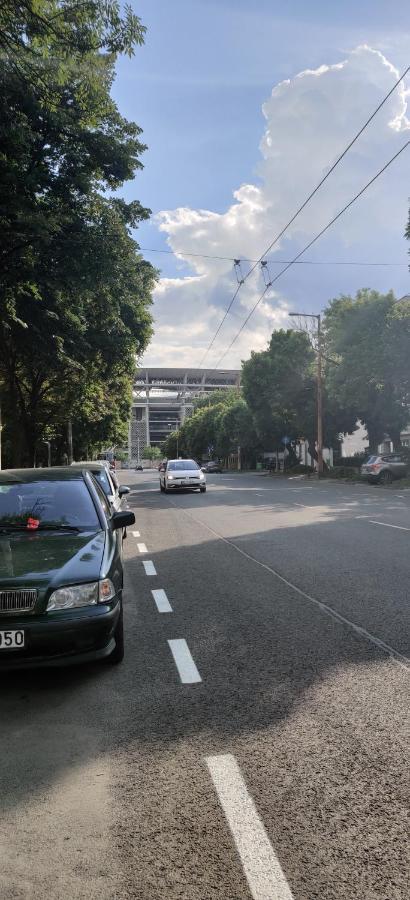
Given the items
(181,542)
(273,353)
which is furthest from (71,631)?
(273,353)

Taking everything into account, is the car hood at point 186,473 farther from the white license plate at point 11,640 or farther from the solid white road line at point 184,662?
the white license plate at point 11,640

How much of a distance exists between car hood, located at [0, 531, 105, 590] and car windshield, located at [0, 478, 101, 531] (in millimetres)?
223

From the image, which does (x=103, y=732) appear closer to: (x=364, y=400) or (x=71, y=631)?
(x=71, y=631)

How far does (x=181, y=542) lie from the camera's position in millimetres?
12352

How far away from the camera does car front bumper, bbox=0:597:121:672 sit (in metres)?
4.21

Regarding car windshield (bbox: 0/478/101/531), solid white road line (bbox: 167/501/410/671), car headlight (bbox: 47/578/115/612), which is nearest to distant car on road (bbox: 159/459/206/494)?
solid white road line (bbox: 167/501/410/671)

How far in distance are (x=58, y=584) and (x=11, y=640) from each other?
44cm

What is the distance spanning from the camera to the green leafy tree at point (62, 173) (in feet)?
31.6

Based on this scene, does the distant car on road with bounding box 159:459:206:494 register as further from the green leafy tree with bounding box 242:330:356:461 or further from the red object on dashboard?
the red object on dashboard

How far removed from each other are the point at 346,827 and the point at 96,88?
1144 centimetres

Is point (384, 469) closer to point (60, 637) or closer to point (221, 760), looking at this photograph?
point (60, 637)

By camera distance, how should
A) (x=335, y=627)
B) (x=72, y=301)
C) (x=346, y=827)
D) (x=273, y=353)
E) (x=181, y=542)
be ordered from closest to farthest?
1. (x=346, y=827)
2. (x=335, y=627)
3. (x=181, y=542)
4. (x=72, y=301)
5. (x=273, y=353)

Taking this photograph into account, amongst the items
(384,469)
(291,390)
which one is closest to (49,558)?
(384,469)

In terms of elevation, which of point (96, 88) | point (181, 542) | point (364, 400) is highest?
point (96, 88)
